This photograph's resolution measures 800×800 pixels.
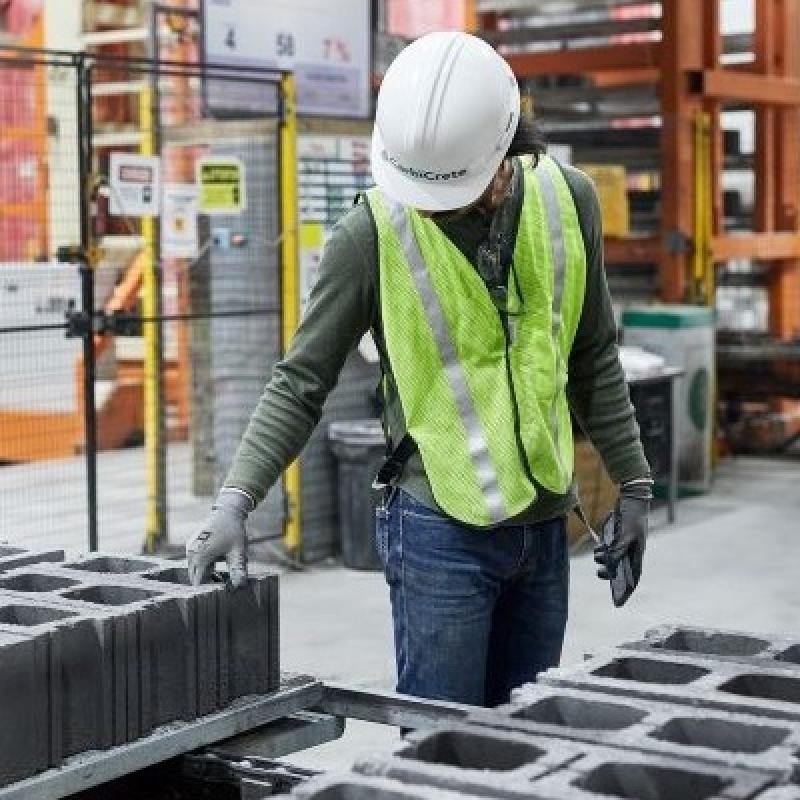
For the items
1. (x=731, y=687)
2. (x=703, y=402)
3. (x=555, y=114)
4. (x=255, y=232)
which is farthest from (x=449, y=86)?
(x=555, y=114)

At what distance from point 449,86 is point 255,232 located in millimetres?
5608

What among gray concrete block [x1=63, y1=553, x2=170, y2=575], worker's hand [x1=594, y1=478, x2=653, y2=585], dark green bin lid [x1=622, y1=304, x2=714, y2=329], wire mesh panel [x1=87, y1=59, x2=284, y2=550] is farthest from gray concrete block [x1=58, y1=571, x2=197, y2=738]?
dark green bin lid [x1=622, y1=304, x2=714, y2=329]

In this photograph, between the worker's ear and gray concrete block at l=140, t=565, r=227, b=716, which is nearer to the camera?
gray concrete block at l=140, t=565, r=227, b=716

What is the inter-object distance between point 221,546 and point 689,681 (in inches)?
34.1

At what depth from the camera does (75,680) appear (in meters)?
2.58

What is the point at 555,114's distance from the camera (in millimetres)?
12688

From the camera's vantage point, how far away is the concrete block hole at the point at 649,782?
1.98 meters

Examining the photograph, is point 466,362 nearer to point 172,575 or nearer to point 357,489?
point 172,575

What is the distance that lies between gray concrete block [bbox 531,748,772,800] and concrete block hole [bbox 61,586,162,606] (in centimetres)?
105

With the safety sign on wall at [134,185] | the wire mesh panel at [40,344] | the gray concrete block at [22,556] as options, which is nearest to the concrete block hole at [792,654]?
the gray concrete block at [22,556]

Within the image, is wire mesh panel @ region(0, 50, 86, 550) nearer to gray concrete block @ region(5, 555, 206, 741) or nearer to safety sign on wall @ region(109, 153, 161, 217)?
safety sign on wall @ region(109, 153, 161, 217)

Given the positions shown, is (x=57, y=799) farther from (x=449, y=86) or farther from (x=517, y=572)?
(x=449, y=86)

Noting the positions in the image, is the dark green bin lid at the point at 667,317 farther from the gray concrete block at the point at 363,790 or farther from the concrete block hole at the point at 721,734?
the gray concrete block at the point at 363,790

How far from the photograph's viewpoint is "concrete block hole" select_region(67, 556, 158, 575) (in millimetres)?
3082
